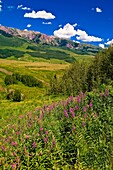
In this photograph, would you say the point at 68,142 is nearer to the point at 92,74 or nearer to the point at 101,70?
the point at 101,70

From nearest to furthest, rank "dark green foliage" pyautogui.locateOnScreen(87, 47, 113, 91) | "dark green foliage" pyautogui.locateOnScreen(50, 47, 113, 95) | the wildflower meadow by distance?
the wildflower meadow → "dark green foliage" pyautogui.locateOnScreen(87, 47, 113, 91) → "dark green foliage" pyautogui.locateOnScreen(50, 47, 113, 95)

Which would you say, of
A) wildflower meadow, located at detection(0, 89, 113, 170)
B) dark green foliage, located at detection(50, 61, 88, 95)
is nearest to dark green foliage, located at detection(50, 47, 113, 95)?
dark green foliage, located at detection(50, 61, 88, 95)

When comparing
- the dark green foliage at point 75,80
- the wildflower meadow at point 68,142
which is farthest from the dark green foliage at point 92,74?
the wildflower meadow at point 68,142

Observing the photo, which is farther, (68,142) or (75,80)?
(75,80)

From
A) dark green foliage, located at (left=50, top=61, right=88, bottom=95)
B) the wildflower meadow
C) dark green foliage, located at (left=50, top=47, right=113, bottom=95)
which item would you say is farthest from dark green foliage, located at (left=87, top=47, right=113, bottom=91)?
the wildflower meadow

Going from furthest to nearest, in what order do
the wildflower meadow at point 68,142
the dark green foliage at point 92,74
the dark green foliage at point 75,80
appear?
the dark green foliage at point 75,80
the dark green foliage at point 92,74
the wildflower meadow at point 68,142

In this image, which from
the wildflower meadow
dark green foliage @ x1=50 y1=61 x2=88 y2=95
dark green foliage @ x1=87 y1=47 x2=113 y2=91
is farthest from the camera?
dark green foliage @ x1=50 y1=61 x2=88 y2=95

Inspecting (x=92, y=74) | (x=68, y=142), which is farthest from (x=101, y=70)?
(x=68, y=142)

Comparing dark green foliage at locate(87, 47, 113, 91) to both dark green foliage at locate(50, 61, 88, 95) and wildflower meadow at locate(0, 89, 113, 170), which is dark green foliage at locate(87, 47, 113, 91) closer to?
dark green foliage at locate(50, 61, 88, 95)

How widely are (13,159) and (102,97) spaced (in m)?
5.04

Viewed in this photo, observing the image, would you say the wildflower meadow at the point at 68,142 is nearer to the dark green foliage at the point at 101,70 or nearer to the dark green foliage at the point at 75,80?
the dark green foliage at the point at 101,70

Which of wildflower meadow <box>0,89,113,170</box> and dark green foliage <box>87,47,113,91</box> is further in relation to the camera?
dark green foliage <box>87,47,113,91</box>

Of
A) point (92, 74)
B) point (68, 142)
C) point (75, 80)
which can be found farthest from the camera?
point (75, 80)

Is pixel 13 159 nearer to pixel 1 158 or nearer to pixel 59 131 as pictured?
pixel 1 158
